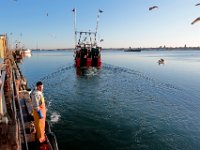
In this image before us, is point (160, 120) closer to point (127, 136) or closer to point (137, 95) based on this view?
point (127, 136)

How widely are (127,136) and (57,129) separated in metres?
5.17

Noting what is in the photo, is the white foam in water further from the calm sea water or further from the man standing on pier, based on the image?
the man standing on pier

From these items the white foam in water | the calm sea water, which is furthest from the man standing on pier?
Answer: the white foam in water

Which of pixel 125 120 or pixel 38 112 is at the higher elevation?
pixel 38 112

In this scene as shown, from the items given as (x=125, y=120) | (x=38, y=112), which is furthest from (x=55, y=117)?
(x=38, y=112)

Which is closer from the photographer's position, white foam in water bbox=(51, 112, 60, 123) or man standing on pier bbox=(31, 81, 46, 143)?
man standing on pier bbox=(31, 81, 46, 143)

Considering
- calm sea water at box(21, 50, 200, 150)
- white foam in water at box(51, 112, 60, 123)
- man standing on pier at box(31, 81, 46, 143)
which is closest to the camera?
man standing on pier at box(31, 81, 46, 143)

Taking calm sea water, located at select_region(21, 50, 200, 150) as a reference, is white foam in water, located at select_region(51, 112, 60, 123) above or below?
above

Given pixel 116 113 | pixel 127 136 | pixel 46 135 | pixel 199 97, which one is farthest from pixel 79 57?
pixel 46 135

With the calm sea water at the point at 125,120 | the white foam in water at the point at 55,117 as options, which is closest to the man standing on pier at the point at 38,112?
the calm sea water at the point at 125,120

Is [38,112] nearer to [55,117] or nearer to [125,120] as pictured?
[55,117]

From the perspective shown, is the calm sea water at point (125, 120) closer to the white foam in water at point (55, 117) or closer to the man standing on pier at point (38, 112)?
the white foam in water at point (55, 117)

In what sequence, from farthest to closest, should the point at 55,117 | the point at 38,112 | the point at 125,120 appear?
1. the point at 55,117
2. the point at 125,120
3. the point at 38,112

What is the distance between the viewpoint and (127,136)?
53.7ft
